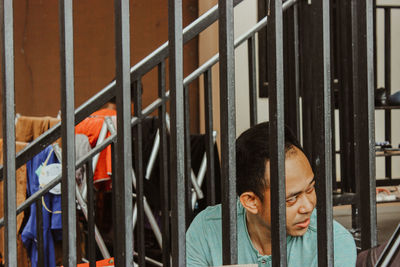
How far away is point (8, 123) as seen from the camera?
3.04 ft

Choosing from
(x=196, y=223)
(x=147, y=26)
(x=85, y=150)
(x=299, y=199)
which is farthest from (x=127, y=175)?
(x=147, y=26)

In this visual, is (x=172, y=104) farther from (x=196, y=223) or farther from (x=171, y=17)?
(x=196, y=223)

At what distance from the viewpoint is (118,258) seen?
3.12ft

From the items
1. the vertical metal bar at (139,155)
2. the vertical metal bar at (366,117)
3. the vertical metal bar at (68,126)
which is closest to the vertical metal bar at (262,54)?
the vertical metal bar at (139,155)

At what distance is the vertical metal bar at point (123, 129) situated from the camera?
0.91 metres

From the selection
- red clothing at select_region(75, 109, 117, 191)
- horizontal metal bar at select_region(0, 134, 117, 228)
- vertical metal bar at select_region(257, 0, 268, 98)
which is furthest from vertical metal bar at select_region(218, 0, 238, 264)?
vertical metal bar at select_region(257, 0, 268, 98)

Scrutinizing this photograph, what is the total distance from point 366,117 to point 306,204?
1.90ft

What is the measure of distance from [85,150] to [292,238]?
198cm

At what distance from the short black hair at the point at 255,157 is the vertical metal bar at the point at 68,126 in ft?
2.49

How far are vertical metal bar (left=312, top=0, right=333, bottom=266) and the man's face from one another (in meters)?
0.54

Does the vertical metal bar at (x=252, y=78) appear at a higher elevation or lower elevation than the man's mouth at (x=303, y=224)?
higher

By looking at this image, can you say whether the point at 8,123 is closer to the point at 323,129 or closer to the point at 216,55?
the point at 323,129

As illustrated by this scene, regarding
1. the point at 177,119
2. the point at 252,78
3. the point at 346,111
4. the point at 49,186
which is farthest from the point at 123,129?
the point at 346,111

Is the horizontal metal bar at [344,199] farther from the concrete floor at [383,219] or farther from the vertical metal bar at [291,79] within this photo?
the vertical metal bar at [291,79]
